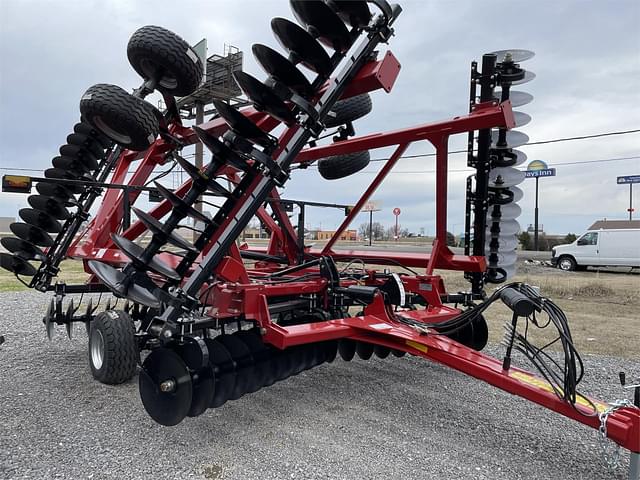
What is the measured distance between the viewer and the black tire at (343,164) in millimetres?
5027

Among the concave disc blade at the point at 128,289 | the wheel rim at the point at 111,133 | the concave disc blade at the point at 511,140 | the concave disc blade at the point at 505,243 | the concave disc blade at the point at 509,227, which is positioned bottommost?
the concave disc blade at the point at 128,289

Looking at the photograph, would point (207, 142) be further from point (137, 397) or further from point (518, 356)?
point (518, 356)

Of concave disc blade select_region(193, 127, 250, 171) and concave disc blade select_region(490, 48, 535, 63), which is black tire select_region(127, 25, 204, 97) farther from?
concave disc blade select_region(490, 48, 535, 63)

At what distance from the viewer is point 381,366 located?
4.37 m

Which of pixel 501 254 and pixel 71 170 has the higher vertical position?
pixel 71 170

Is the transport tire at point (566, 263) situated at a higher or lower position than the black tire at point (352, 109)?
lower

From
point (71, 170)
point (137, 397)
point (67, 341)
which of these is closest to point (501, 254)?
point (137, 397)

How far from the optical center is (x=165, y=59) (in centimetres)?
301

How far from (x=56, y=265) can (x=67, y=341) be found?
107cm

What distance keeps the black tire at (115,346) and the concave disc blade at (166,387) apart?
900mm

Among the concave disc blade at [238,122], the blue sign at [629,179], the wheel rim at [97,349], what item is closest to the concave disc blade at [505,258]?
the concave disc blade at [238,122]

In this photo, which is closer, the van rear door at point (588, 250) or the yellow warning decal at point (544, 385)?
the yellow warning decal at point (544, 385)

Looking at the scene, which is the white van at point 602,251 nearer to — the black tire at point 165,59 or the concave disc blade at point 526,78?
the concave disc blade at point 526,78

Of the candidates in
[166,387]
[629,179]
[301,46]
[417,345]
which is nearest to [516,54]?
[301,46]
